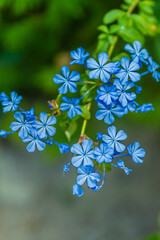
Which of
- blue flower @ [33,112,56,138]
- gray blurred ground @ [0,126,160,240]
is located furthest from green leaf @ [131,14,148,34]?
gray blurred ground @ [0,126,160,240]

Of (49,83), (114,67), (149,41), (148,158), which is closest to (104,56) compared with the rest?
(114,67)

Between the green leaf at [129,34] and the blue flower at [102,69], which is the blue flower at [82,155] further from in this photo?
the green leaf at [129,34]

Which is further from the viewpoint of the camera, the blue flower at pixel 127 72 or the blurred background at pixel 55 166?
the blurred background at pixel 55 166

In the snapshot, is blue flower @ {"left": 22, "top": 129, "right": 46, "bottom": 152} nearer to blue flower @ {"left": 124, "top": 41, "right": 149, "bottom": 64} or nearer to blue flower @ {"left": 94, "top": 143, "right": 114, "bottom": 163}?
blue flower @ {"left": 94, "top": 143, "right": 114, "bottom": 163}

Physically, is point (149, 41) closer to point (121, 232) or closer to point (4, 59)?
point (4, 59)

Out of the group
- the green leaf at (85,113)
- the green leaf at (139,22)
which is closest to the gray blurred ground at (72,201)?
the green leaf at (139,22)

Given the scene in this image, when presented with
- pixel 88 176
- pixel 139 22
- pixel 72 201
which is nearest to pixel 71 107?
pixel 88 176

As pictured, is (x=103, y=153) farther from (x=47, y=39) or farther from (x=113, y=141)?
(x=47, y=39)
